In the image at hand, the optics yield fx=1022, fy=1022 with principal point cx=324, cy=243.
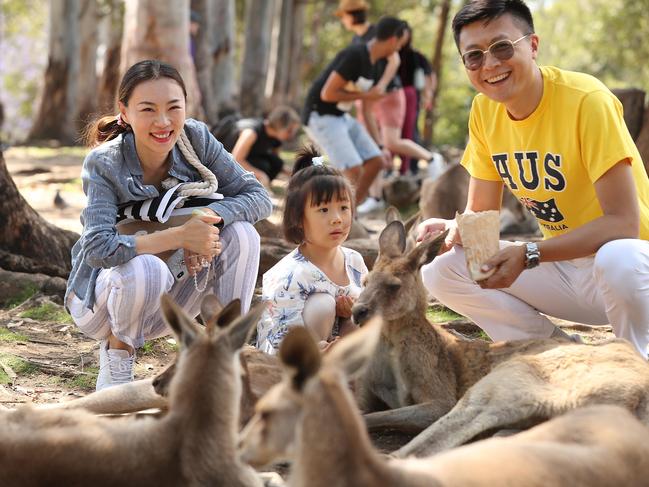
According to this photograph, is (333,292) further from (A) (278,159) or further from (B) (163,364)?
(A) (278,159)

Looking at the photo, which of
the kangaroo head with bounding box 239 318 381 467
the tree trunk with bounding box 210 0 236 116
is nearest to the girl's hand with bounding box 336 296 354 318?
the kangaroo head with bounding box 239 318 381 467

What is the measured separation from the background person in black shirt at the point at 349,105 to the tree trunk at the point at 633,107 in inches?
86.9

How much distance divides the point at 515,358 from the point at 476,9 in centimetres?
143

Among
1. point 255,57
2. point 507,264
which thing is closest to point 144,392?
point 507,264

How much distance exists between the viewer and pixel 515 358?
11.9ft

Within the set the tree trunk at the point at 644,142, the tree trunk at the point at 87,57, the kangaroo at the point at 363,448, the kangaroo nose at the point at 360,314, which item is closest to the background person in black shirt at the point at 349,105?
the tree trunk at the point at 644,142

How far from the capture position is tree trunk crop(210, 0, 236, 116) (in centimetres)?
1636

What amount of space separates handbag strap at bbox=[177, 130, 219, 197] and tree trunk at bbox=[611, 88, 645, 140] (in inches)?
240

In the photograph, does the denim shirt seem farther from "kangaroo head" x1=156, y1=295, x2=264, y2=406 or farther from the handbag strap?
"kangaroo head" x1=156, y1=295, x2=264, y2=406

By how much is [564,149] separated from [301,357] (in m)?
2.23

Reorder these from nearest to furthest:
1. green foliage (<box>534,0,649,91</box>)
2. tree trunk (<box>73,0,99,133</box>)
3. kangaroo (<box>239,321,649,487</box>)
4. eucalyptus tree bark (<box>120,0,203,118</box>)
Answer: kangaroo (<box>239,321,649,487</box>), eucalyptus tree bark (<box>120,0,203,118</box>), tree trunk (<box>73,0,99,133</box>), green foliage (<box>534,0,649,91</box>)

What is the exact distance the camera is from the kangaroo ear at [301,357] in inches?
87.2

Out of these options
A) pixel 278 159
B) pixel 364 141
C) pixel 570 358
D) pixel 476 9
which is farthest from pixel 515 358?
pixel 278 159

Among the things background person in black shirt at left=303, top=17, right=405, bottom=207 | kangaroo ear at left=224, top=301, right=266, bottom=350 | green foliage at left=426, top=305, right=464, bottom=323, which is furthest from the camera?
background person in black shirt at left=303, top=17, right=405, bottom=207
